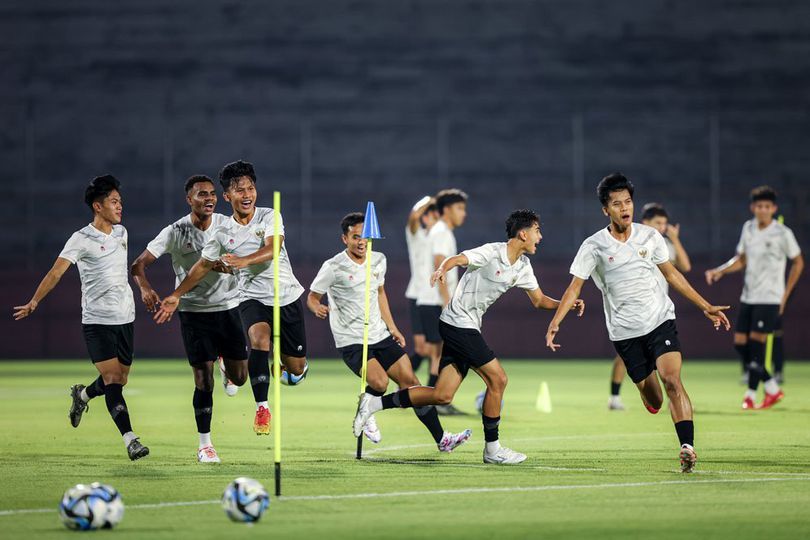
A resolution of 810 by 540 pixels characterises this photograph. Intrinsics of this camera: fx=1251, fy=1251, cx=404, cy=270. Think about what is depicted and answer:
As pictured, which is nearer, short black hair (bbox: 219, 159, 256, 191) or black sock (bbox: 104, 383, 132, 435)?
Result: black sock (bbox: 104, 383, 132, 435)

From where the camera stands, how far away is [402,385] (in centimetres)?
1086

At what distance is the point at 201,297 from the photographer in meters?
10.4

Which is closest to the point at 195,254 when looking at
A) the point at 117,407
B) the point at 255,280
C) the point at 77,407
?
the point at 255,280

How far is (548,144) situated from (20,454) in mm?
19126

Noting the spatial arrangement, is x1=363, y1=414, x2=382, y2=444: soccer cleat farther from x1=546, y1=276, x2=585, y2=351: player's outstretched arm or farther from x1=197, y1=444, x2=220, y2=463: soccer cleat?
x1=546, y1=276, x2=585, y2=351: player's outstretched arm

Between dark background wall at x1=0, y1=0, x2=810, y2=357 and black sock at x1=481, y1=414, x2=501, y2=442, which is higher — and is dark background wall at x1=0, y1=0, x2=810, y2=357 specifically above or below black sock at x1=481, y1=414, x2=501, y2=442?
above

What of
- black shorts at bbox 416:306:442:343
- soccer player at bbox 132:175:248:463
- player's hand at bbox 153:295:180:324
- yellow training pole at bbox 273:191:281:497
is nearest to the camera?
yellow training pole at bbox 273:191:281:497

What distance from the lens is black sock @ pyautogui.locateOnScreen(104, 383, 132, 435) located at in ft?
32.5

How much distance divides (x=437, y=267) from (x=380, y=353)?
2.58 m

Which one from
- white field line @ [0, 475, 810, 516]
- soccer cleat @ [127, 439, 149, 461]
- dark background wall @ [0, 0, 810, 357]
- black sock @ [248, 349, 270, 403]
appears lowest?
white field line @ [0, 475, 810, 516]

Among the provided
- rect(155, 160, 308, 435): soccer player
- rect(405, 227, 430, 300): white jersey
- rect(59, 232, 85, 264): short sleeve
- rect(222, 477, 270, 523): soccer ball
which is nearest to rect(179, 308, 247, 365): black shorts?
rect(155, 160, 308, 435): soccer player

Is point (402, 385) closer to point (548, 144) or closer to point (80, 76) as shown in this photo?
point (548, 144)

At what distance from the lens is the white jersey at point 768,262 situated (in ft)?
49.1

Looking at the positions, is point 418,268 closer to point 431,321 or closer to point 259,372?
point 431,321
